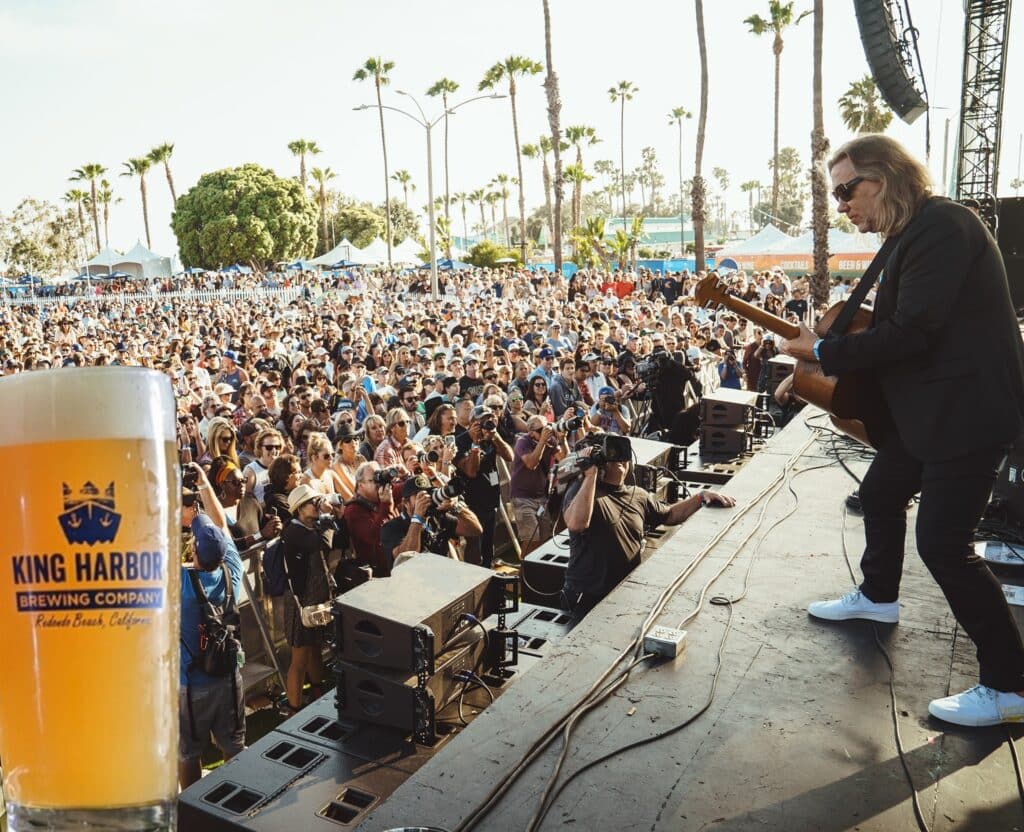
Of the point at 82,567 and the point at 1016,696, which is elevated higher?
the point at 82,567

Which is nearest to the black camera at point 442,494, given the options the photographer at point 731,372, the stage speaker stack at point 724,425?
the stage speaker stack at point 724,425

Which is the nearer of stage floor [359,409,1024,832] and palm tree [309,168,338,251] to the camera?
stage floor [359,409,1024,832]

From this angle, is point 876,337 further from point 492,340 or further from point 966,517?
point 492,340

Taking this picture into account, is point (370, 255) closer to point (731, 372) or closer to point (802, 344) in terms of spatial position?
point (731, 372)

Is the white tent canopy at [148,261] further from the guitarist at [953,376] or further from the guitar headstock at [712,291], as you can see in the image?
the guitarist at [953,376]

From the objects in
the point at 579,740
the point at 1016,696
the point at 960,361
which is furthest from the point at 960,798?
the point at 960,361

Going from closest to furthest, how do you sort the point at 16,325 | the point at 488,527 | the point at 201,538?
the point at 201,538
the point at 488,527
the point at 16,325

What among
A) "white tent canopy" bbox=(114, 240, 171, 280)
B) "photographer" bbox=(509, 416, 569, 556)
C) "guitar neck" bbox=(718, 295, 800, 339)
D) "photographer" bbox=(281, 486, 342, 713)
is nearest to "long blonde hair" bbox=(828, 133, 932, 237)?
"guitar neck" bbox=(718, 295, 800, 339)

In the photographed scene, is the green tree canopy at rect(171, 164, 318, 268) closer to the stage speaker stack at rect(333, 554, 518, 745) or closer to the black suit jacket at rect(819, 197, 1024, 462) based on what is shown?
the stage speaker stack at rect(333, 554, 518, 745)

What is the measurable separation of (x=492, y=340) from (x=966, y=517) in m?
11.6

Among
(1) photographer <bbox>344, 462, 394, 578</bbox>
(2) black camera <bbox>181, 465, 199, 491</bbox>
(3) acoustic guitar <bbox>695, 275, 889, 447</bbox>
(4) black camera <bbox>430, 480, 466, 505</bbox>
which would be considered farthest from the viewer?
(1) photographer <bbox>344, 462, 394, 578</bbox>

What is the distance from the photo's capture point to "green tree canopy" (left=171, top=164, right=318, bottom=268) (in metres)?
52.3

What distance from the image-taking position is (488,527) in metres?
7.14

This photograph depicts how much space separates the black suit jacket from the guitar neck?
21.4 inches
